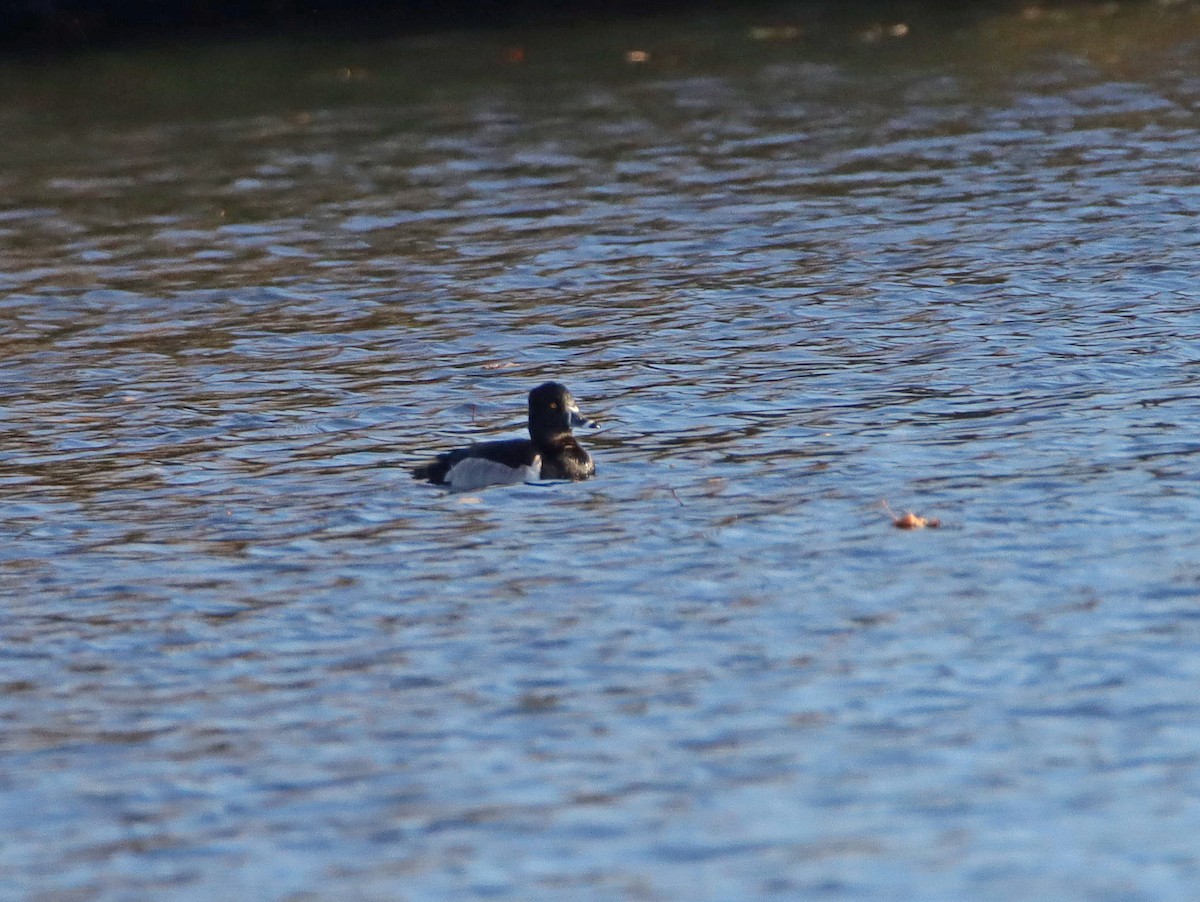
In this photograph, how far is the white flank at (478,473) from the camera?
12.4 m

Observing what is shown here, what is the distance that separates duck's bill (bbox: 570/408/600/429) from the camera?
13.0 m

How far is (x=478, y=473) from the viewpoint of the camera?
40.8 feet

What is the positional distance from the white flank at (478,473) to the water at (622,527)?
207mm

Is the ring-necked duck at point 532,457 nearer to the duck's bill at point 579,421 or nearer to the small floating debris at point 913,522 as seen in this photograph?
the duck's bill at point 579,421

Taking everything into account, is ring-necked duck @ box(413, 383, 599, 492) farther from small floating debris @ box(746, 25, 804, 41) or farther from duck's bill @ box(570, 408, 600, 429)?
small floating debris @ box(746, 25, 804, 41)

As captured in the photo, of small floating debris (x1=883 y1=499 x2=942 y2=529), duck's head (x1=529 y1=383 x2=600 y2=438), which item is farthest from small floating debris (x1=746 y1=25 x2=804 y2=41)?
small floating debris (x1=883 y1=499 x2=942 y2=529)

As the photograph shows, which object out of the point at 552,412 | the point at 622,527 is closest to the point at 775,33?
the point at 552,412

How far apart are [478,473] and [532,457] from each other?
359 millimetres

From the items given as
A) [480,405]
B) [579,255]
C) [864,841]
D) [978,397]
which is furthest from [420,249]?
[864,841]

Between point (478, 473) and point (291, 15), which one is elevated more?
point (291, 15)

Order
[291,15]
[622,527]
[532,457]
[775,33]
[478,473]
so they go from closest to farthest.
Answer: [622,527] → [478,473] → [532,457] → [775,33] → [291,15]

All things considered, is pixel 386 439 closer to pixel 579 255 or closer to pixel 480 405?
pixel 480 405

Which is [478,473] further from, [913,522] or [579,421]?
[913,522]

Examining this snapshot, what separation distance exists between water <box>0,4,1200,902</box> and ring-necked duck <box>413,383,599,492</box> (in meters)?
0.17
